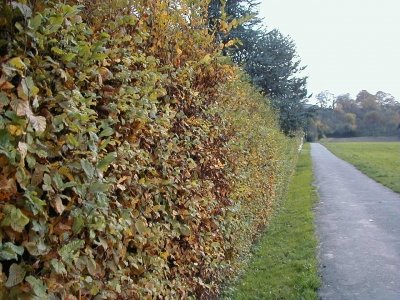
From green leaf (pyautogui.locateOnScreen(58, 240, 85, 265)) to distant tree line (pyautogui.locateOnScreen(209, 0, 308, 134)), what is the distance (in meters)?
15.0

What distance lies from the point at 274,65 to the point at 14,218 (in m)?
19.1

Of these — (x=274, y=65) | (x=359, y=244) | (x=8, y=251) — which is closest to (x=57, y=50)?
(x=8, y=251)

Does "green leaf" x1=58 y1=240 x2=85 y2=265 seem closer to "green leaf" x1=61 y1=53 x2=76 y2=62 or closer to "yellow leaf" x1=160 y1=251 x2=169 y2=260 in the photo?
"green leaf" x1=61 y1=53 x2=76 y2=62

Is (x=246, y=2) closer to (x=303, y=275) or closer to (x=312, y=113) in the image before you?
(x=312, y=113)

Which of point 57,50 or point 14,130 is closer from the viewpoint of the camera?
point 14,130

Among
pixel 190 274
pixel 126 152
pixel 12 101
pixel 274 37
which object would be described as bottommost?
pixel 190 274

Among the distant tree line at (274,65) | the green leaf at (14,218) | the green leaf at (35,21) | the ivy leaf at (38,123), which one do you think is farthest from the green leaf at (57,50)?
the distant tree line at (274,65)

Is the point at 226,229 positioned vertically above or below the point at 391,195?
above

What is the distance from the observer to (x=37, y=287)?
157cm

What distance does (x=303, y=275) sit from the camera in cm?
604

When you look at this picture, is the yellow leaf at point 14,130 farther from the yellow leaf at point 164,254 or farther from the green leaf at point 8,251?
the yellow leaf at point 164,254

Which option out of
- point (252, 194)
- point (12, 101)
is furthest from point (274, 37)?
point (12, 101)

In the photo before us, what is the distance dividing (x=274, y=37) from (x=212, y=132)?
16.9 metres

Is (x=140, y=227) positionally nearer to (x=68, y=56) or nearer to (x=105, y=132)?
(x=105, y=132)
